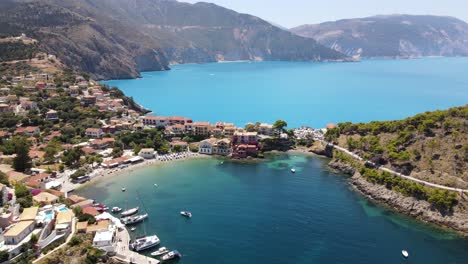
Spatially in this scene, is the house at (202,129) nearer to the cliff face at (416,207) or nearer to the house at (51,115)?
the house at (51,115)

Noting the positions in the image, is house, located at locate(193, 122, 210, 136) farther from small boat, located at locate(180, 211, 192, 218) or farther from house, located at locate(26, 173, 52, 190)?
small boat, located at locate(180, 211, 192, 218)

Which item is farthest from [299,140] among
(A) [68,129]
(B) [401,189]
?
(A) [68,129]

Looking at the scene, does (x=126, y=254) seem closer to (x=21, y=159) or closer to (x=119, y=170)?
(x=119, y=170)

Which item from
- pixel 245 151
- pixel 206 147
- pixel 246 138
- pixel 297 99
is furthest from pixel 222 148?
pixel 297 99

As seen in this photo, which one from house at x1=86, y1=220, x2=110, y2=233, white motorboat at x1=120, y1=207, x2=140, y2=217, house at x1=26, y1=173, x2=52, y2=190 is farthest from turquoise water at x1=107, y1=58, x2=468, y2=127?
house at x1=86, y1=220, x2=110, y2=233

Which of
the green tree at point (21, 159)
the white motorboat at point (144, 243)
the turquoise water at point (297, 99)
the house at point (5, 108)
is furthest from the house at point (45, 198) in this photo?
the turquoise water at point (297, 99)
